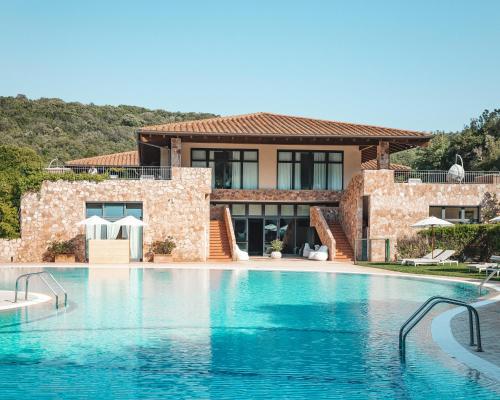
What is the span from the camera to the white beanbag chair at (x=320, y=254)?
96.6 feet

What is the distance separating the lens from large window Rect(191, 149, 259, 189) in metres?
32.5

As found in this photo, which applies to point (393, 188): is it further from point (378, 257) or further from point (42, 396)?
point (42, 396)

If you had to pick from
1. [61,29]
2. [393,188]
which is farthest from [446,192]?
[61,29]

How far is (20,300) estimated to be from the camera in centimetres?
1419

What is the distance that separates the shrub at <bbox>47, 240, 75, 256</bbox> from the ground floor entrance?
876cm

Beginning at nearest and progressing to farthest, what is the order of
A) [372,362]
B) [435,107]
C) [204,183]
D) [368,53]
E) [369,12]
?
[372,362] → [369,12] → [368,53] → [204,183] → [435,107]

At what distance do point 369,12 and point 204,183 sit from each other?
36.5 ft

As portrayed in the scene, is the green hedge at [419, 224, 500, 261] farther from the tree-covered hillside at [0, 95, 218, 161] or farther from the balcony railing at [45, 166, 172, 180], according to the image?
the tree-covered hillside at [0, 95, 218, 161]

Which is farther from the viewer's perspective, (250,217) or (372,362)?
(250,217)

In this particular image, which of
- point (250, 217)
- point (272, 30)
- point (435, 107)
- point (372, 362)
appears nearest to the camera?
point (372, 362)

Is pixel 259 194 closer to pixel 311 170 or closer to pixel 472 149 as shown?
pixel 311 170

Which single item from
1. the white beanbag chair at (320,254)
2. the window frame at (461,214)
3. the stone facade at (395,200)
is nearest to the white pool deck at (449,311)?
the white beanbag chair at (320,254)

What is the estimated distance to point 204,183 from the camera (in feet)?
94.4

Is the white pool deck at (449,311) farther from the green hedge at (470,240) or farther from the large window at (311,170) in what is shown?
the large window at (311,170)
